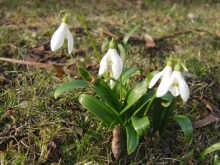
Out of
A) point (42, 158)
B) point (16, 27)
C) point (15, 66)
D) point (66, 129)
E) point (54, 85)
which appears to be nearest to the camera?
point (42, 158)

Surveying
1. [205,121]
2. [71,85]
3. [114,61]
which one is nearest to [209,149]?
[205,121]

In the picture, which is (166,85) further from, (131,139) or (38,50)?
(38,50)

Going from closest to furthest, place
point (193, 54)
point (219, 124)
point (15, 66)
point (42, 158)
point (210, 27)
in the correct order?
point (42, 158) < point (219, 124) < point (15, 66) < point (193, 54) < point (210, 27)

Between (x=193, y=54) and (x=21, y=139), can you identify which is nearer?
(x=21, y=139)

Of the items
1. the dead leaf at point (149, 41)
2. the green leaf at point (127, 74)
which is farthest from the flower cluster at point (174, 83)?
the dead leaf at point (149, 41)

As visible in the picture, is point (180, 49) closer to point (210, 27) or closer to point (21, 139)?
point (210, 27)

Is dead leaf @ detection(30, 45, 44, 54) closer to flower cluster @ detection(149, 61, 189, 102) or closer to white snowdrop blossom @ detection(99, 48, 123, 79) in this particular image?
white snowdrop blossom @ detection(99, 48, 123, 79)

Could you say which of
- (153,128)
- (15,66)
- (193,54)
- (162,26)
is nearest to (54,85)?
(15,66)
